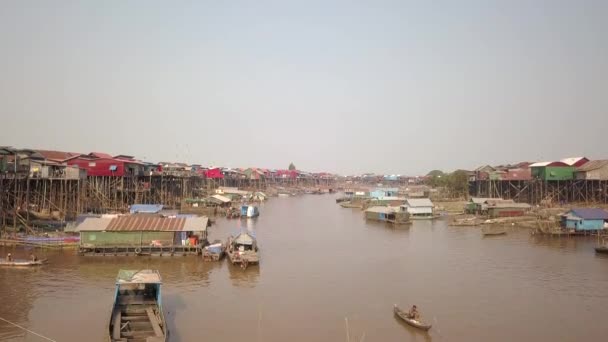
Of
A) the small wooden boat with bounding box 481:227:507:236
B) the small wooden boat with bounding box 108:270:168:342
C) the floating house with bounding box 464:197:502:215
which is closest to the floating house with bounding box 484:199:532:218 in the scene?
the floating house with bounding box 464:197:502:215

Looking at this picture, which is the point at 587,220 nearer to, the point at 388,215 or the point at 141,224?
the point at 388,215

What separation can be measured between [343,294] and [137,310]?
8956 millimetres

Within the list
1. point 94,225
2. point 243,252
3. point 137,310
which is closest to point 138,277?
point 137,310

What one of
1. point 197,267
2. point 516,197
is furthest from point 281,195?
point 197,267

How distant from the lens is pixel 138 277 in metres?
17.0

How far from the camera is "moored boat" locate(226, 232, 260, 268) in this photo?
2547 cm

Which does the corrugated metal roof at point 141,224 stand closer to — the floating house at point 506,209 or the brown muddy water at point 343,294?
the brown muddy water at point 343,294

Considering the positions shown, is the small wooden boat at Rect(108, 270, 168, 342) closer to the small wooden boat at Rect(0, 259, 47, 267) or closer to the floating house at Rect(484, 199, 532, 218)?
the small wooden boat at Rect(0, 259, 47, 267)

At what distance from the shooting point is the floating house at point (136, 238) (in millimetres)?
27094

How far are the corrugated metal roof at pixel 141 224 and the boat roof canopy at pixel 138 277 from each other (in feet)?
33.2

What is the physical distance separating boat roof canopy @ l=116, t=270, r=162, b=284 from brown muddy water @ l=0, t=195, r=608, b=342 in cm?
170

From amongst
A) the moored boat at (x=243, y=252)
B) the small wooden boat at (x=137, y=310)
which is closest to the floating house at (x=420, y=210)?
the moored boat at (x=243, y=252)

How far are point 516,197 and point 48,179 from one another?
166 ft

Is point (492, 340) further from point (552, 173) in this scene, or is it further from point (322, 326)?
point (552, 173)
